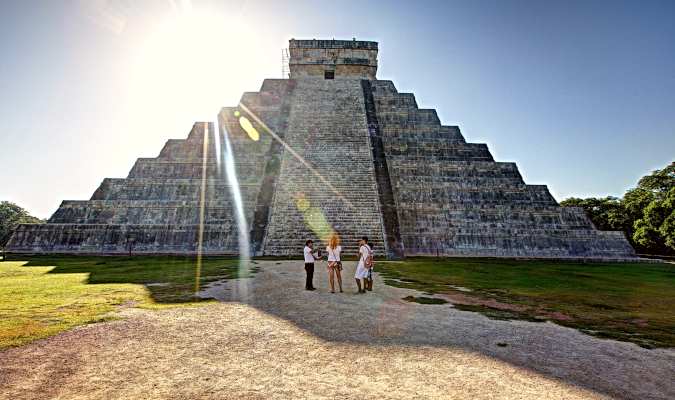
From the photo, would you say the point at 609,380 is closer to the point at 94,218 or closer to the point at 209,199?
the point at 209,199

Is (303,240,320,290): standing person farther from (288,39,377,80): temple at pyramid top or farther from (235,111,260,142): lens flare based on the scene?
(288,39,377,80): temple at pyramid top

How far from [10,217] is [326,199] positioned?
4973 centimetres

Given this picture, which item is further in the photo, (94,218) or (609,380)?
(94,218)

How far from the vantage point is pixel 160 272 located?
1145 centimetres

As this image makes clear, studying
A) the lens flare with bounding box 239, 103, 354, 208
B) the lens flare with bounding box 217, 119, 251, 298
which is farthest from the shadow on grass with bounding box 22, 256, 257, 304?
the lens flare with bounding box 239, 103, 354, 208

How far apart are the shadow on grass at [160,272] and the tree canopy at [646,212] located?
84.7ft

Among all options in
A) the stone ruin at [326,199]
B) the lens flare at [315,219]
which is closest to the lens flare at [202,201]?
the stone ruin at [326,199]

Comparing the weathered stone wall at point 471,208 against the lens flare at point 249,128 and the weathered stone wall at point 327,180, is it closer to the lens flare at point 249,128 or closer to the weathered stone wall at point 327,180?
the weathered stone wall at point 327,180

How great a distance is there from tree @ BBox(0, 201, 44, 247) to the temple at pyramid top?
37.0m

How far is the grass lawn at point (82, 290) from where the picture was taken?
5.63 metres

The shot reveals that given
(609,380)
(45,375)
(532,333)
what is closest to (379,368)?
(609,380)

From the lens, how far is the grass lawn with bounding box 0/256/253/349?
5626mm

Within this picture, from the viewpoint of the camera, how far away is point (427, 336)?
5.31m

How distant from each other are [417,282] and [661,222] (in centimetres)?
2352
